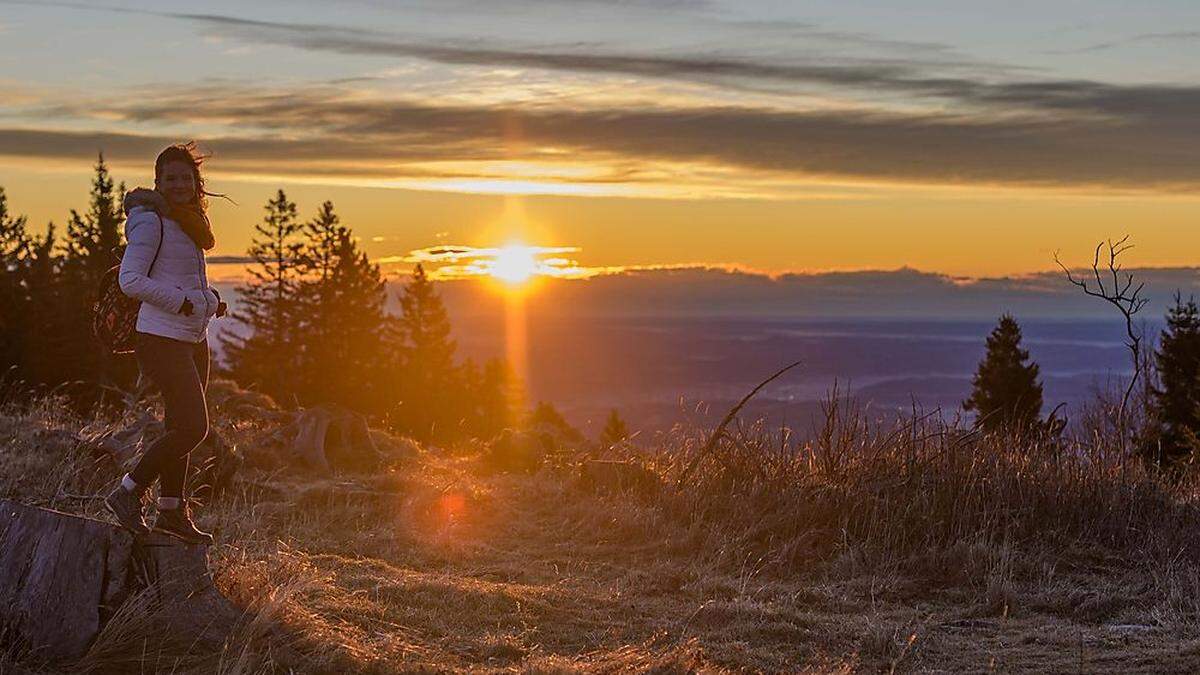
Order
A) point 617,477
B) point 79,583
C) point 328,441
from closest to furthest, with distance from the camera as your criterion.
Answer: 1. point 79,583
2. point 617,477
3. point 328,441

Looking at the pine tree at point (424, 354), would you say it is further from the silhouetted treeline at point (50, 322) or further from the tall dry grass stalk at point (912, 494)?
the tall dry grass stalk at point (912, 494)

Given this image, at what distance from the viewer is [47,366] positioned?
4466 centimetres

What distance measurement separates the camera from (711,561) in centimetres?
1001

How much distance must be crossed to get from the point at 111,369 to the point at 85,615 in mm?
41382

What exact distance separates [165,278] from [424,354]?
6841 cm

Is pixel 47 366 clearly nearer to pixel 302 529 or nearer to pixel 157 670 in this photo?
pixel 302 529

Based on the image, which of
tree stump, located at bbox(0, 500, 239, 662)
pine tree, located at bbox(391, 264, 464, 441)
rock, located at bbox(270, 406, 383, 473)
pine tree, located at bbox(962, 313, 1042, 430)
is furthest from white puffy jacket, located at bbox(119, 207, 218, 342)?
pine tree, located at bbox(391, 264, 464, 441)

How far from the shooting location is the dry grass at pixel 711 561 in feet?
23.5

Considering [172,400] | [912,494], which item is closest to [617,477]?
[912,494]

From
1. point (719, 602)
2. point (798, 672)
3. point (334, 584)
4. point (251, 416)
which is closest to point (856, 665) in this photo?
point (798, 672)

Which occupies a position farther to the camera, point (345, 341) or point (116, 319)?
point (345, 341)

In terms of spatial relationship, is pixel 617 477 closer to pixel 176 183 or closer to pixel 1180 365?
pixel 176 183

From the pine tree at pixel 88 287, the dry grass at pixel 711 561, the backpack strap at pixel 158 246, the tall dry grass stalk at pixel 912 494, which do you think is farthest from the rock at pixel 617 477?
the pine tree at pixel 88 287

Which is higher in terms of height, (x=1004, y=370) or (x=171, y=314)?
(x=171, y=314)
